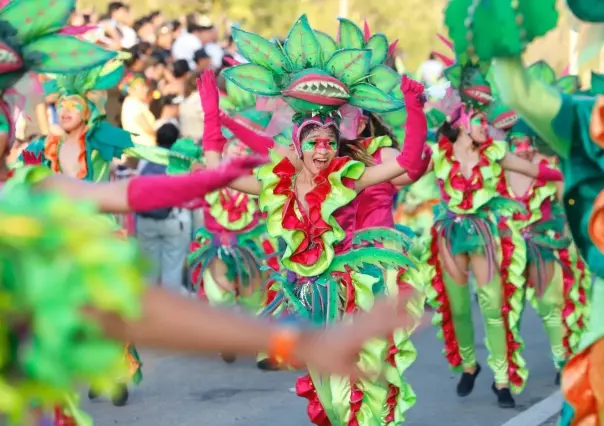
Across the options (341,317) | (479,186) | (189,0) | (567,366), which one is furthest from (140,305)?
(189,0)

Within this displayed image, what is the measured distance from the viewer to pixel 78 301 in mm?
2262

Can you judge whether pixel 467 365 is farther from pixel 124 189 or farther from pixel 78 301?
pixel 78 301

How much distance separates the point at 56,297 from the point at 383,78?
492 centimetres

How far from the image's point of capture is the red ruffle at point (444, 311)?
878cm

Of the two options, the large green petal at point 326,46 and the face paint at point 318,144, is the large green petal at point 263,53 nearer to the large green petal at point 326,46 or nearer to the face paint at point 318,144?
the large green petal at point 326,46

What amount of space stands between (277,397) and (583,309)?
242cm

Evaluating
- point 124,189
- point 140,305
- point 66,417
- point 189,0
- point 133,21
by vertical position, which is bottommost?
point 189,0

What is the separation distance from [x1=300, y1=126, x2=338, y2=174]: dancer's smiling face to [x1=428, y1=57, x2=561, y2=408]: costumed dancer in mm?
2271

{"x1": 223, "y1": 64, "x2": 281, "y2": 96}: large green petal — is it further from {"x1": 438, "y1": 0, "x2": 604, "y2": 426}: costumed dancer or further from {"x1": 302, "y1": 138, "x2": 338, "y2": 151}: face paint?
{"x1": 438, "y1": 0, "x2": 604, "y2": 426}: costumed dancer

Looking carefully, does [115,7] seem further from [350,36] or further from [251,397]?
[350,36]

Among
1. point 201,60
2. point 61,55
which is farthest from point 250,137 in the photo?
point 201,60

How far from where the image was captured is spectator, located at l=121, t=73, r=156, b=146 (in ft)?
43.5

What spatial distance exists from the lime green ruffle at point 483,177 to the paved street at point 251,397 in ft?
4.05

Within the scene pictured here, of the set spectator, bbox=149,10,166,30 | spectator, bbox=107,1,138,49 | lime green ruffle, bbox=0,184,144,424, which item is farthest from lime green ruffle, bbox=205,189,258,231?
lime green ruffle, bbox=0,184,144,424
